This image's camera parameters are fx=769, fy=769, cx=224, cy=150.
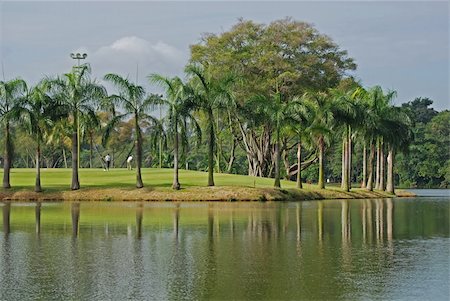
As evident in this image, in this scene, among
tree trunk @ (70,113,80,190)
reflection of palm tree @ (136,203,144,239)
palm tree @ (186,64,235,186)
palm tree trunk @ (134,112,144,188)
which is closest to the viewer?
reflection of palm tree @ (136,203,144,239)

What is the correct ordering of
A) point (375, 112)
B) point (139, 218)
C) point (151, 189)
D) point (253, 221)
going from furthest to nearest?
point (375, 112), point (151, 189), point (139, 218), point (253, 221)

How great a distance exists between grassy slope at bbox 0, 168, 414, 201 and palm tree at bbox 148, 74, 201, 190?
231 centimetres

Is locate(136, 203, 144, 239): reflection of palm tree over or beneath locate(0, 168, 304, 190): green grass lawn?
beneath

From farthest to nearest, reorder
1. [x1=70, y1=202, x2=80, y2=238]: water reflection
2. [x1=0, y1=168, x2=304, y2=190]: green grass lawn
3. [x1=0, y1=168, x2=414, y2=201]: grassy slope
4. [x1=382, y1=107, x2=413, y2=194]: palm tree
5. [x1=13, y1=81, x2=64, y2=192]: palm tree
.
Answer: [x1=382, y1=107, x2=413, y2=194]: palm tree < [x1=0, y1=168, x2=304, y2=190]: green grass lawn < [x1=13, y1=81, x2=64, y2=192]: palm tree < [x1=0, y1=168, x2=414, y2=201]: grassy slope < [x1=70, y1=202, x2=80, y2=238]: water reflection

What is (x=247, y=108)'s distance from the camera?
65438mm

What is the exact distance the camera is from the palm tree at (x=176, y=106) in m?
58.5

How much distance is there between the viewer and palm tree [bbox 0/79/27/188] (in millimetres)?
57969

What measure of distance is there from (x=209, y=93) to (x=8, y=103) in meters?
15.4

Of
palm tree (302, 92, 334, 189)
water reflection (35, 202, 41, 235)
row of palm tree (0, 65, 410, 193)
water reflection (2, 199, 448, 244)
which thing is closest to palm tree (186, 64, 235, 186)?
row of palm tree (0, 65, 410, 193)

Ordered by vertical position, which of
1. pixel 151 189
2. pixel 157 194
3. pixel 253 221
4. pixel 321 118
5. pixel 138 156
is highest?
pixel 321 118

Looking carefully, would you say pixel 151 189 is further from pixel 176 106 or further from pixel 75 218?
pixel 75 218

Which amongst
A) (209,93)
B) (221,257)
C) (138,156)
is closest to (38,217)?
(221,257)

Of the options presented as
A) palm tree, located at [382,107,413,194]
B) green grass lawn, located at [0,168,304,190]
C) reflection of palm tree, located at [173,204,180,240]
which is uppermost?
palm tree, located at [382,107,413,194]

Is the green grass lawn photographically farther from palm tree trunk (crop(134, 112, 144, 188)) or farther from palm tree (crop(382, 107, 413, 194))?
palm tree (crop(382, 107, 413, 194))
